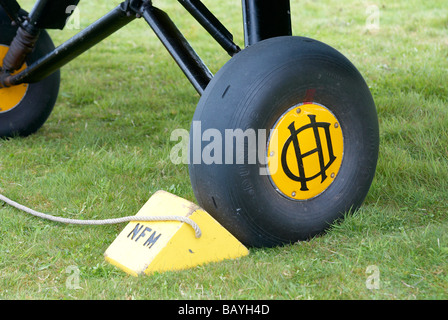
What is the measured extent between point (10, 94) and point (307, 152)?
8.41 feet

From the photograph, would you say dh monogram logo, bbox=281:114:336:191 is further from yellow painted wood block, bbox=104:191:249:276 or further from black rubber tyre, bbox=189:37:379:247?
yellow painted wood block, bbox=104:191:249:276

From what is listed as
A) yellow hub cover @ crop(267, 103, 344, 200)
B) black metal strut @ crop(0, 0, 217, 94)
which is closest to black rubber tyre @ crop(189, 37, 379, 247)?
yellow hub cover @ crop(267, 103, 344, 200)

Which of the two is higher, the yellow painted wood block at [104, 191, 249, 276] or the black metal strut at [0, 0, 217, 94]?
the black metal strut at [0, 0, 217, 94]

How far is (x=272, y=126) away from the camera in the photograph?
2408 mm

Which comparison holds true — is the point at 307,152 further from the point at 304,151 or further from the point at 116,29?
the point at 116,29

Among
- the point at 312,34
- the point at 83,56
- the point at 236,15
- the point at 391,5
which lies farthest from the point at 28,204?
the point at 391,5

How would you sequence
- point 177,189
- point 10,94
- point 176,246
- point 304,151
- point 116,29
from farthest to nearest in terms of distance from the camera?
point 10,94
point 116,29
point 177,189
point 304,151
point 176,246

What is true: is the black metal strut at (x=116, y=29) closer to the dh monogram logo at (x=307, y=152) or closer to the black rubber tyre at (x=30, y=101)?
the black rubber tyre at (x=30, y=101)

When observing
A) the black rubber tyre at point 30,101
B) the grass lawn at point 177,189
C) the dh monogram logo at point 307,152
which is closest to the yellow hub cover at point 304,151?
the dh monogram logo at point 307,152

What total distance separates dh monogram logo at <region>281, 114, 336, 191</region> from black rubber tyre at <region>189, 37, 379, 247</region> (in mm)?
34

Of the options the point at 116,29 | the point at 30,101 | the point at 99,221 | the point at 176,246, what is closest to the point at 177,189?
the point at 99,221

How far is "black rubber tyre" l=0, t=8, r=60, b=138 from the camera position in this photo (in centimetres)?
413

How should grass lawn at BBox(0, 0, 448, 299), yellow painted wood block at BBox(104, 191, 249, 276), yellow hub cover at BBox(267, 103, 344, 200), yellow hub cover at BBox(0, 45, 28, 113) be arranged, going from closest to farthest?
grass lawn at BBox(0, 0, 448, 299)
yellow painted wood block at BBox(104, 191, 249, 276)
yellow hub cover at BBox(267, 103, 344, 200)
yellow hub cover at BBox(0, 45, 28, 113)

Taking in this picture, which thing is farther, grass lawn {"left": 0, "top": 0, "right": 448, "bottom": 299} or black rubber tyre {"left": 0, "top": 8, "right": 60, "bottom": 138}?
black rubber tyre {"left": 0, "top": 8, "right": 60, "bottom": 138}
